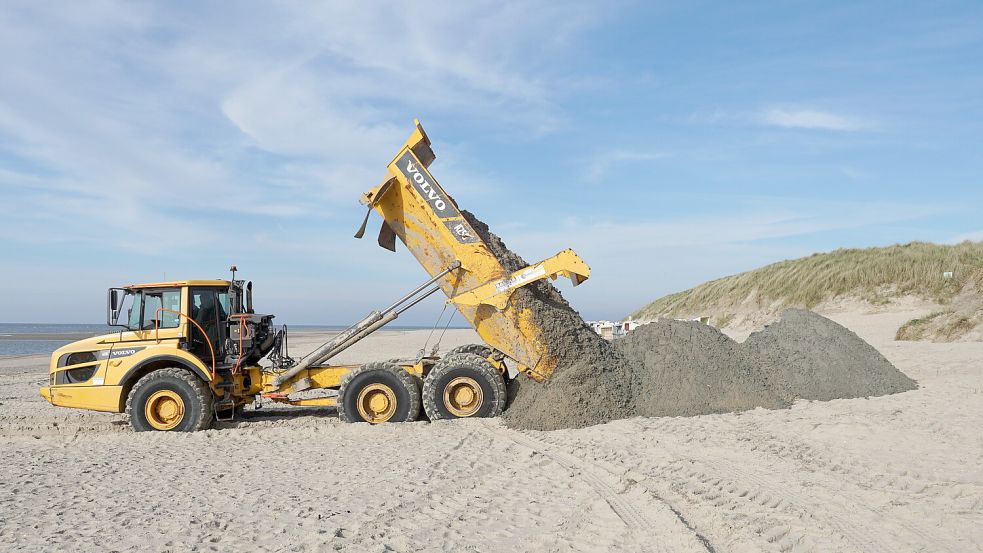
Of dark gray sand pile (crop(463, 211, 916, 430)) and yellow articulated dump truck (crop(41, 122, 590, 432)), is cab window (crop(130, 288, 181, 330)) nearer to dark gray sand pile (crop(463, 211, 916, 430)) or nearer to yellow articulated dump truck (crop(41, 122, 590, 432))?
yellow articulated dump truck (crop(41, 122, 590, 432))

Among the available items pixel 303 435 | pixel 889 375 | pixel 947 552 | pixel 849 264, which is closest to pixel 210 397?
pixel 303 435

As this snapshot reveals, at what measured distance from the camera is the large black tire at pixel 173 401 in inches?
373

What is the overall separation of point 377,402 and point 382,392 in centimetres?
16

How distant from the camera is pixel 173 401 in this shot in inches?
378

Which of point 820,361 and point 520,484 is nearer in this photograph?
point 520,484

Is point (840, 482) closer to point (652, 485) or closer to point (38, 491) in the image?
point (652, 485)

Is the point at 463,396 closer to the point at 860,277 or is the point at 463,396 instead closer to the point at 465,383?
the point at 465,383

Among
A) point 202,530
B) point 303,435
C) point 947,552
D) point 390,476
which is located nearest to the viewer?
point 947,552

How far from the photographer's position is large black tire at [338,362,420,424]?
9719mm

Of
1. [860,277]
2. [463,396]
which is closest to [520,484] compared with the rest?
[463,396]

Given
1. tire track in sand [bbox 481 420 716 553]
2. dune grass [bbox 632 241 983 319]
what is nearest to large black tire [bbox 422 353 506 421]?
tire track in sand [bbox 481 420 716 553]

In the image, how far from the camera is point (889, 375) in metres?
11.0

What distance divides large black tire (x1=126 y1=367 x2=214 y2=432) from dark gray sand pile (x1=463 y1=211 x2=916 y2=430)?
169 inches

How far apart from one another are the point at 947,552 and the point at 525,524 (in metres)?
2.82
